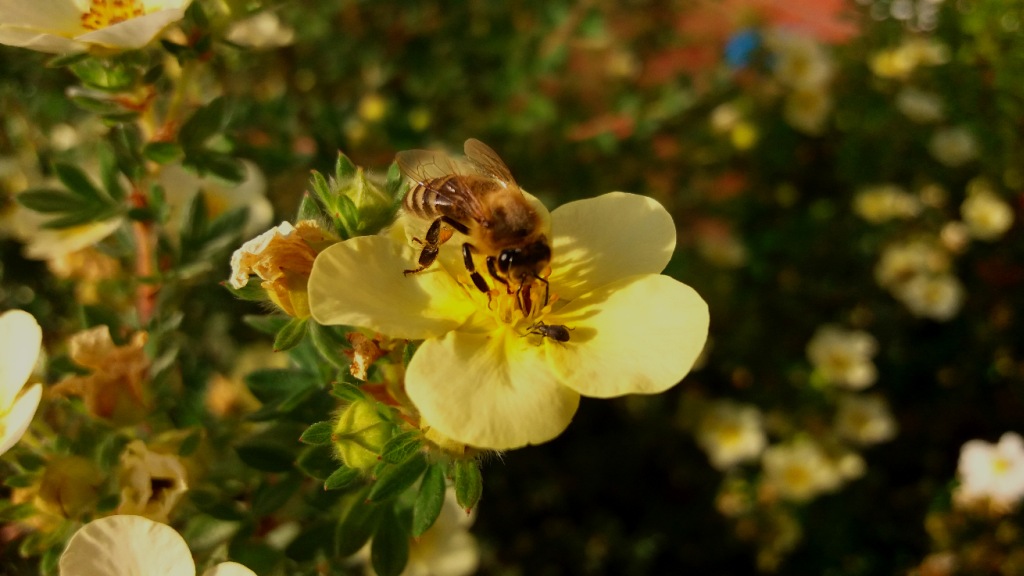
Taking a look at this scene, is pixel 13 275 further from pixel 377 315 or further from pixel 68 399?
pixel 377 315

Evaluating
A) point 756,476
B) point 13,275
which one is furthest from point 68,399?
Result: point 756,476

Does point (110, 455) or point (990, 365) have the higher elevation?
point (110, 455)

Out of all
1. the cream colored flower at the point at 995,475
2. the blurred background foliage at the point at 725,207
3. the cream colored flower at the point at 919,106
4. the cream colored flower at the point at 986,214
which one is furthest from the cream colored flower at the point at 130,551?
the cream colored flower at the point at 919,106

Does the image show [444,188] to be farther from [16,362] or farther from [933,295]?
[933,295]

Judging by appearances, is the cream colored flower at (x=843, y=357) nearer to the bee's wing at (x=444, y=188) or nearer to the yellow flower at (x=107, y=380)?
the bee's wing at (x=444, y=188)

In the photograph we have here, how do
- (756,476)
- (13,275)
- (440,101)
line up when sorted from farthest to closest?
(440,101), (756,476), (13,275)

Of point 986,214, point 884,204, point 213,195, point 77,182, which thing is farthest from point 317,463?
point 986,214

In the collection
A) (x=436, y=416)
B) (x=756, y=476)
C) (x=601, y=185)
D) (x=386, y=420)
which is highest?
(x=436, y=416)
